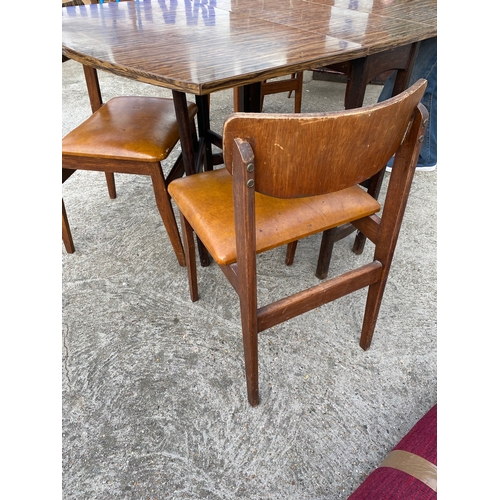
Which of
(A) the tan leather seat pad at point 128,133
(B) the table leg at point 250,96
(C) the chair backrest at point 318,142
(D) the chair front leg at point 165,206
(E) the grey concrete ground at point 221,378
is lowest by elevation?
(E) the grey concrete ground at point 221,378

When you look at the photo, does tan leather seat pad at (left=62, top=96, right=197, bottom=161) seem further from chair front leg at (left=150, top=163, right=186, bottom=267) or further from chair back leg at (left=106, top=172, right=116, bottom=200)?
chair back leg at (left=106, top=172, right=116, bottom=200)

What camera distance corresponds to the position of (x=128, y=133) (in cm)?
157

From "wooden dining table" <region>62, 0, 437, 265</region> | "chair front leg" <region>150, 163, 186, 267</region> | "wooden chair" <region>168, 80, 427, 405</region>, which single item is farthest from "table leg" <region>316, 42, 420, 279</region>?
"chair front leg" <region>150, 163, 186, 267</region>

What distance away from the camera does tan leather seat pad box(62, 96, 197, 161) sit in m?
1.48

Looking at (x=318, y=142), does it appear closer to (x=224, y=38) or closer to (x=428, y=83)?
(x=224, y=38)

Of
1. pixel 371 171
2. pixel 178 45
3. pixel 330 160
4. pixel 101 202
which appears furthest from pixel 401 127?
pixel 101 202

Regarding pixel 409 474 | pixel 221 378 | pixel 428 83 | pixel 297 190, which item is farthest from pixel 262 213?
pixel 428 83

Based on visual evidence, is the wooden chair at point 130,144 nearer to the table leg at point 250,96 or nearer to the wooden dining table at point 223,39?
the wooden dining table at point 223,39

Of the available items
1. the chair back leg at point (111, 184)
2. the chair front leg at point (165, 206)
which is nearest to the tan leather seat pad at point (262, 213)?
the chair front leg at point (165, 206)

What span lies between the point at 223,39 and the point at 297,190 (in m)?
0.80

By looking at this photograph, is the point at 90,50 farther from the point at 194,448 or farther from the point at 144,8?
the point at 194,448

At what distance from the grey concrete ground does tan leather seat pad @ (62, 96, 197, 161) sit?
1.91 ft

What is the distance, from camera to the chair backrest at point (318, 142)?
26.6 inches

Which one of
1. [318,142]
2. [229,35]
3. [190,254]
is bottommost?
[190,254]
